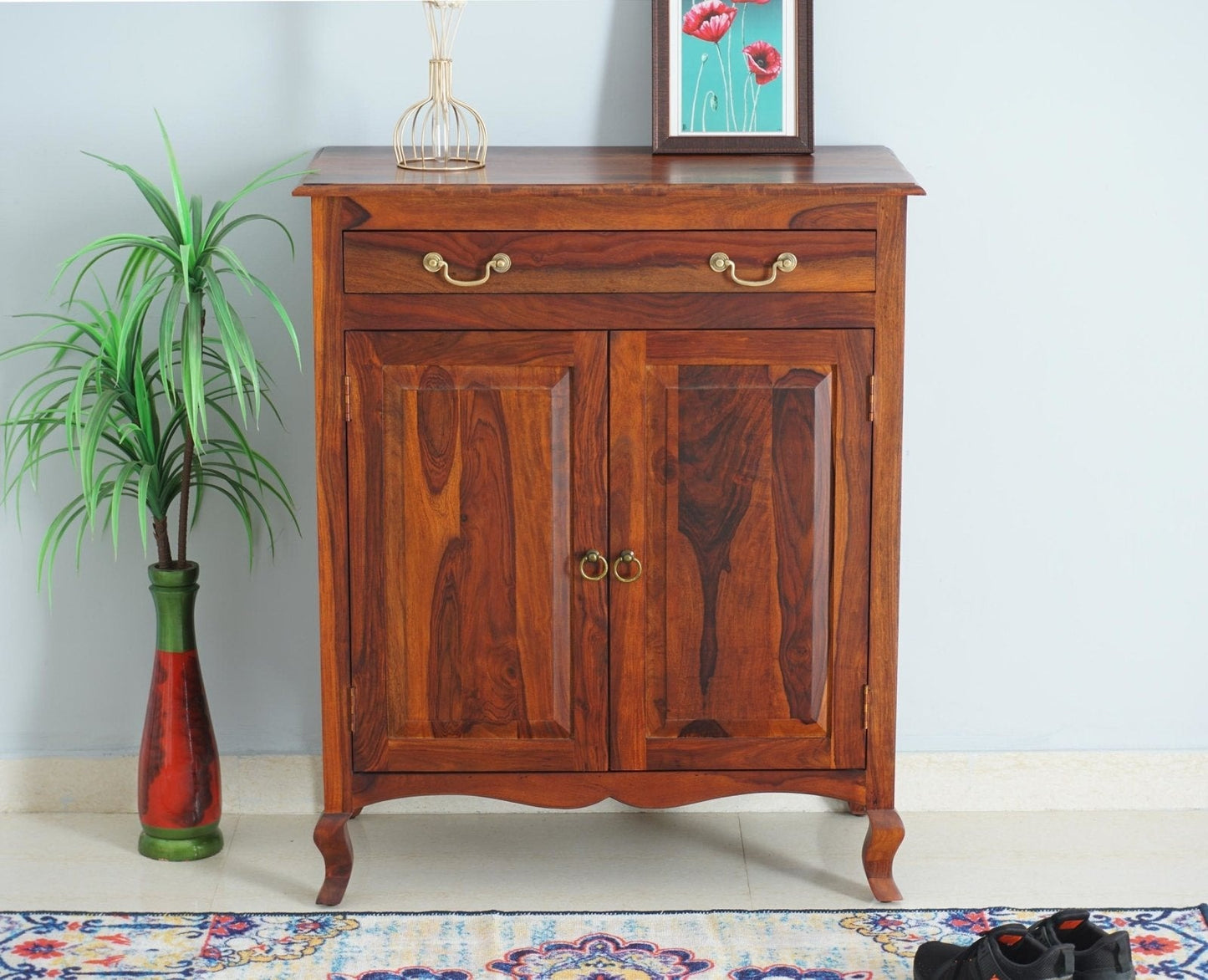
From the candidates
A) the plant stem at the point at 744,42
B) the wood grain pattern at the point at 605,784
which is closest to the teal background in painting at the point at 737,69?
the plant stem at the point at 744,42

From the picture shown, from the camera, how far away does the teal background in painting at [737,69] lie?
2.58 metres

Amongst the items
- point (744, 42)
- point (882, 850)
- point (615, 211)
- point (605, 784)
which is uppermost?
point (744, 42)

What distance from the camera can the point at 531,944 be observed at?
240 cm

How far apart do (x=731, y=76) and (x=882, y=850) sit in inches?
Answer: 52.3

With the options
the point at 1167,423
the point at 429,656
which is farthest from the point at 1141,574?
the point at 429,656

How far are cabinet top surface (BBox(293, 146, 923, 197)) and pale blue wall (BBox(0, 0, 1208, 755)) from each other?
4.1 inches

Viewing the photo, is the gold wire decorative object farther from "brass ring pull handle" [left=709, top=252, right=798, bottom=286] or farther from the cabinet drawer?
"brass ring pull handle" [left=709, top=252, right=798, bottom=286]

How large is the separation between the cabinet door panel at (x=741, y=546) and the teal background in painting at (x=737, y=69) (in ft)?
1.60

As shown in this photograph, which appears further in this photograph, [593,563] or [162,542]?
[162,542]

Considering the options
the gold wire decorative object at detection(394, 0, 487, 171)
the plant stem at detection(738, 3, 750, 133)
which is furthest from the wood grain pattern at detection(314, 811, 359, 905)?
the plant stem at detection(738, 3, 750, 133)

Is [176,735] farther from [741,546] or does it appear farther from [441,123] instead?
[441,123]

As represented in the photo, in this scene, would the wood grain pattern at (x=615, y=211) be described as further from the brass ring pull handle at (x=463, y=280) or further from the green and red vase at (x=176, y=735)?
the green and red vase at (x=176, y=735)

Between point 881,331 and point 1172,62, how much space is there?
0.83 m

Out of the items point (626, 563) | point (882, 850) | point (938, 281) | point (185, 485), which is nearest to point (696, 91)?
point (938, 281)
